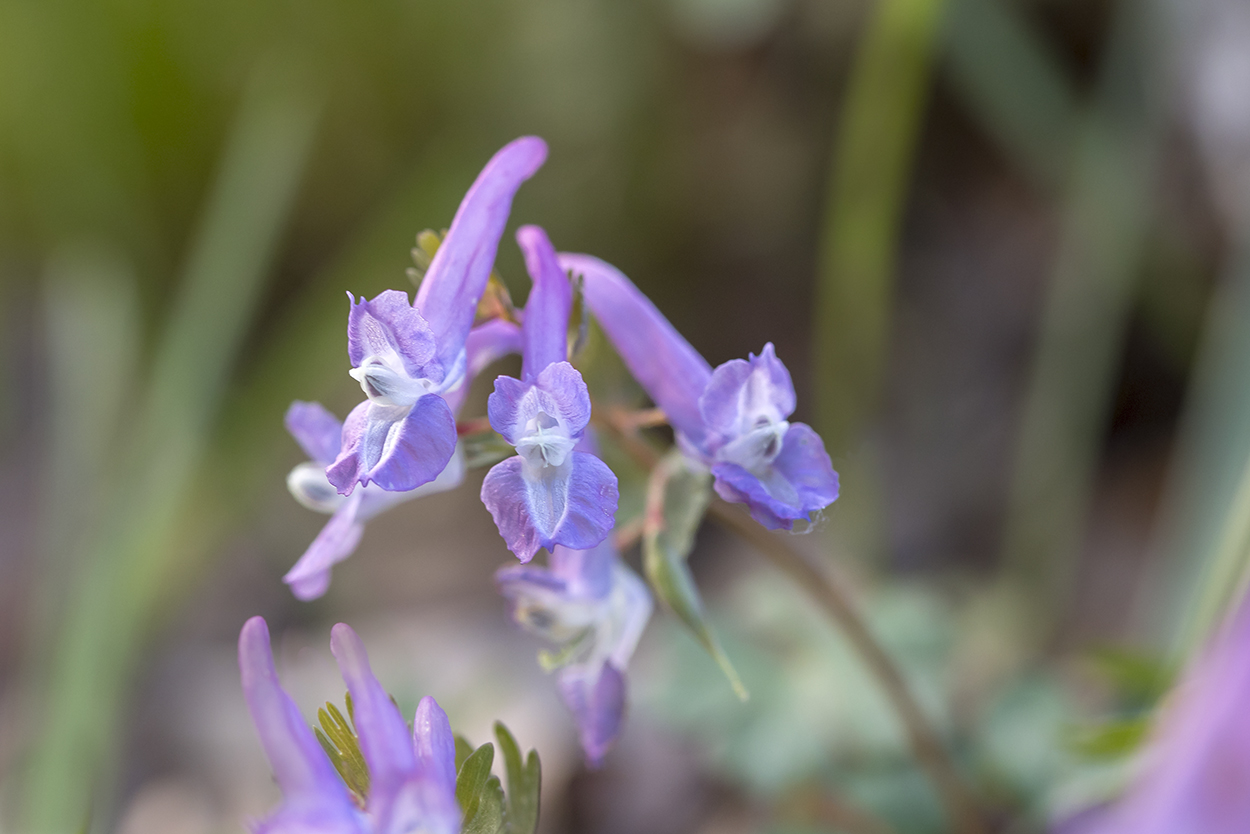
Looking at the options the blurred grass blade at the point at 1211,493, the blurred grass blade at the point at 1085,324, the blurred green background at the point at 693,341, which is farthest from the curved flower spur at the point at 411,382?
the blurred grass blade at the point at 1085,324

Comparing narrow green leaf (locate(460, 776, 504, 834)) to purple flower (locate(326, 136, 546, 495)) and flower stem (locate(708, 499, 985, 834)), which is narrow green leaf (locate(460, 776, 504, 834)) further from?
flower stem (locate(708, 499, 985, 834))

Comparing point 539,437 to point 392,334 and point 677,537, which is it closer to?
point 392,334

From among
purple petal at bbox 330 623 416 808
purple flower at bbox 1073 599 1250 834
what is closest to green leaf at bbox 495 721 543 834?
purple petal at bbox 330 623 416 808

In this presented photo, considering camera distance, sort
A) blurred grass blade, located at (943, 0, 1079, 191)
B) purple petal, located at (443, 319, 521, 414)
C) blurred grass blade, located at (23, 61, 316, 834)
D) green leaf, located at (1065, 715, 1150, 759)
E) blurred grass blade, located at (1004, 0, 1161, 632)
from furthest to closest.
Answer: blurred grass blade, located at (943, 0, 1079, 191) → blurred grass blade, located at (1004, 0, 1161, 632) → blurred grass blade, located at (23, 61, 316, 834) → green leaf, located at (1065, 715, 1150, 759) → purple petal, located at (443, 319, 521, 414)

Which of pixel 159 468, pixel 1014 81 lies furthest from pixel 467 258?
pixel 1014 81

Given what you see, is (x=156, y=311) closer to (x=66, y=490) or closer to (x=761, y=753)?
(x=66, y=490)

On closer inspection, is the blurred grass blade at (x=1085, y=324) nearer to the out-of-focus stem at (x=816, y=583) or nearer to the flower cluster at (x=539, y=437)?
the out-of-focus stem at (x=816, y=583)
